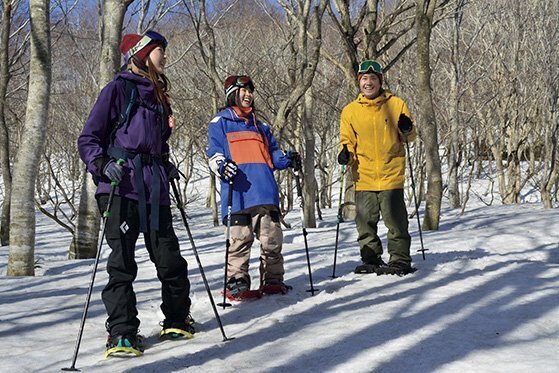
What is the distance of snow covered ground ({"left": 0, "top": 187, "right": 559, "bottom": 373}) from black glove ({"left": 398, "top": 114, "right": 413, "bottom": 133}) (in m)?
1.28

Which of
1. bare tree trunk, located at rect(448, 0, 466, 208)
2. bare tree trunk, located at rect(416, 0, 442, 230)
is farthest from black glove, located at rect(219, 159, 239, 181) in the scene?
bare tree trunk, located at rect(448, 0, 466, 208)

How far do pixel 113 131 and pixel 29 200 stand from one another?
3560mm

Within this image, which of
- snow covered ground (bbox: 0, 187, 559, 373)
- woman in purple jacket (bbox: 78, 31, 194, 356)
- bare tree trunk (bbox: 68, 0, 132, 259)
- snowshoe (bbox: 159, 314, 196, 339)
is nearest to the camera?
snow covered ground (bbox: 0, 187, 559, 373)

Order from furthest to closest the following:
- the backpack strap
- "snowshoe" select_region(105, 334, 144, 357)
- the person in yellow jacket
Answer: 1. the person in yellow jacket
2. the backpack strap
3. "snowshoe" select_region(105, 334, 144, 357)

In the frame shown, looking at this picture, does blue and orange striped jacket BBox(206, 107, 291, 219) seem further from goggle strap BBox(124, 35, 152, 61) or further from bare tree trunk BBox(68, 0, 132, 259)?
bare tree trunk BBox(68, 0, 132, 259)

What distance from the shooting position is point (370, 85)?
5.21 m

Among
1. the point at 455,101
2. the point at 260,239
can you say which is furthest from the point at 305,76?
the point at 455,101

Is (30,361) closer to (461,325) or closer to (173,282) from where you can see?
(173,282)

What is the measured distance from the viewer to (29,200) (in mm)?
6457

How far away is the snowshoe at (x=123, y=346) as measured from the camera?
317 cm

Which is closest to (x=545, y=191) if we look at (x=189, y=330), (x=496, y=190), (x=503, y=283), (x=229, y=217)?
(x=503, y=283)

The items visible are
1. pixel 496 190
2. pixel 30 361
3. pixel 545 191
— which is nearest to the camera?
pixel 30 361

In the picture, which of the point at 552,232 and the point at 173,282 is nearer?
the point at 173,282

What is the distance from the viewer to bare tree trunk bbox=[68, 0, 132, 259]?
7629 millimetres
